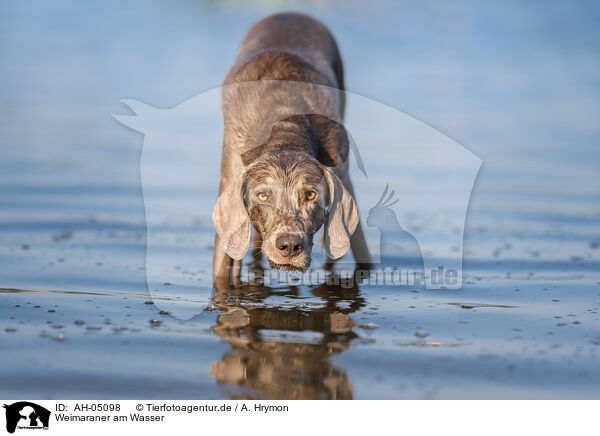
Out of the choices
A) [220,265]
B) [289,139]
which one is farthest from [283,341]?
[289,139]

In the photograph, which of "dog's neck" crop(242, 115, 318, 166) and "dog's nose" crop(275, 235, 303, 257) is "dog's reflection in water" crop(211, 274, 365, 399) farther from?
"dog's neck" crop(242, 115, 318, 166)

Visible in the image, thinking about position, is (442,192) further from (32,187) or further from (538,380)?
(538,380)

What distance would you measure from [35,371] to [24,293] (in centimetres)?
166

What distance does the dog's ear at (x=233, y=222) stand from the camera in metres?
5.83

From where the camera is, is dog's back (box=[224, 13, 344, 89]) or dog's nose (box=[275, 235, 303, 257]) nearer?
dog's nose (box=[275, 235, 303, 257])

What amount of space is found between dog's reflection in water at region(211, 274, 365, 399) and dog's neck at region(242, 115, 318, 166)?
1.03 metres

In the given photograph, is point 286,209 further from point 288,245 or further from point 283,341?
point 283,341

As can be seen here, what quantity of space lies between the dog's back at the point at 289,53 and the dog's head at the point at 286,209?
4.16 ft

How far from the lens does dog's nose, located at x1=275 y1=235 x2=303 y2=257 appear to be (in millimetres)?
5355

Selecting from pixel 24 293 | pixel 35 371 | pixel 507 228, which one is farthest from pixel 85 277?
pixel 507 228

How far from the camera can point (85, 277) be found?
6.38 meters

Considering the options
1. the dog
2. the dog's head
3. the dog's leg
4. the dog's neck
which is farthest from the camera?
the dog's leg


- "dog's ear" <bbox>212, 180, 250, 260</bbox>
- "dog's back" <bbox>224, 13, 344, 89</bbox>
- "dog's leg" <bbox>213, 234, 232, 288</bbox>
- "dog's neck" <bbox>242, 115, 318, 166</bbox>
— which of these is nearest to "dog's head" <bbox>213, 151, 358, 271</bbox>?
"dog's ear" <bbox>212, 180, 250, 260</bbox>

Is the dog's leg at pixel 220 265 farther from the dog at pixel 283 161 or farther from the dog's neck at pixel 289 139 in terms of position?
the dog's neck at pixel 289 139
